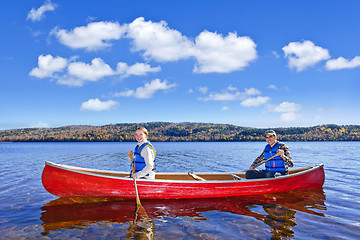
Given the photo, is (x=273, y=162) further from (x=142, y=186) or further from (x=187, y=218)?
(x=142, y=186)

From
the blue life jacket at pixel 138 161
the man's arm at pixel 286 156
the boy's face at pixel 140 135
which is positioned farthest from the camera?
the man's arm at pixel 286 156

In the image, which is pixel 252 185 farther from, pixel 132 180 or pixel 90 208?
pixel 90 208

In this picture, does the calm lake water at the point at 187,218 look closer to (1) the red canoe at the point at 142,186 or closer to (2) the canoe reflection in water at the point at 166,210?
(2) the canoe reflection in water at the point at 166,210

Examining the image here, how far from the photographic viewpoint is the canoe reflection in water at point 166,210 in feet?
20.1

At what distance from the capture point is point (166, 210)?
7504 mm

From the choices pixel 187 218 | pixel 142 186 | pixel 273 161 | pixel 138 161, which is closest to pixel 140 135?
pixel 138 161

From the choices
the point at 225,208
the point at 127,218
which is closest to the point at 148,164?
the point at 127,218

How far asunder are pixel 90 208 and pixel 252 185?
5545mm

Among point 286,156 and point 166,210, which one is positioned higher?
point 286,156

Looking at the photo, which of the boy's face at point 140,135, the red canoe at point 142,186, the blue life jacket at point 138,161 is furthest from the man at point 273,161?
the boy's face at point 140,135

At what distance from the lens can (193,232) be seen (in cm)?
580

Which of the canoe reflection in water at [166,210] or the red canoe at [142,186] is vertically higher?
the red canoe at [142,186]

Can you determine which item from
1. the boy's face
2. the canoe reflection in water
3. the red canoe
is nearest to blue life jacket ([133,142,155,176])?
the boy's face

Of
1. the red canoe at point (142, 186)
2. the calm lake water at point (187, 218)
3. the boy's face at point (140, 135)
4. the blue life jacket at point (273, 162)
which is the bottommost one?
the calm lake water at point (187, 218)
